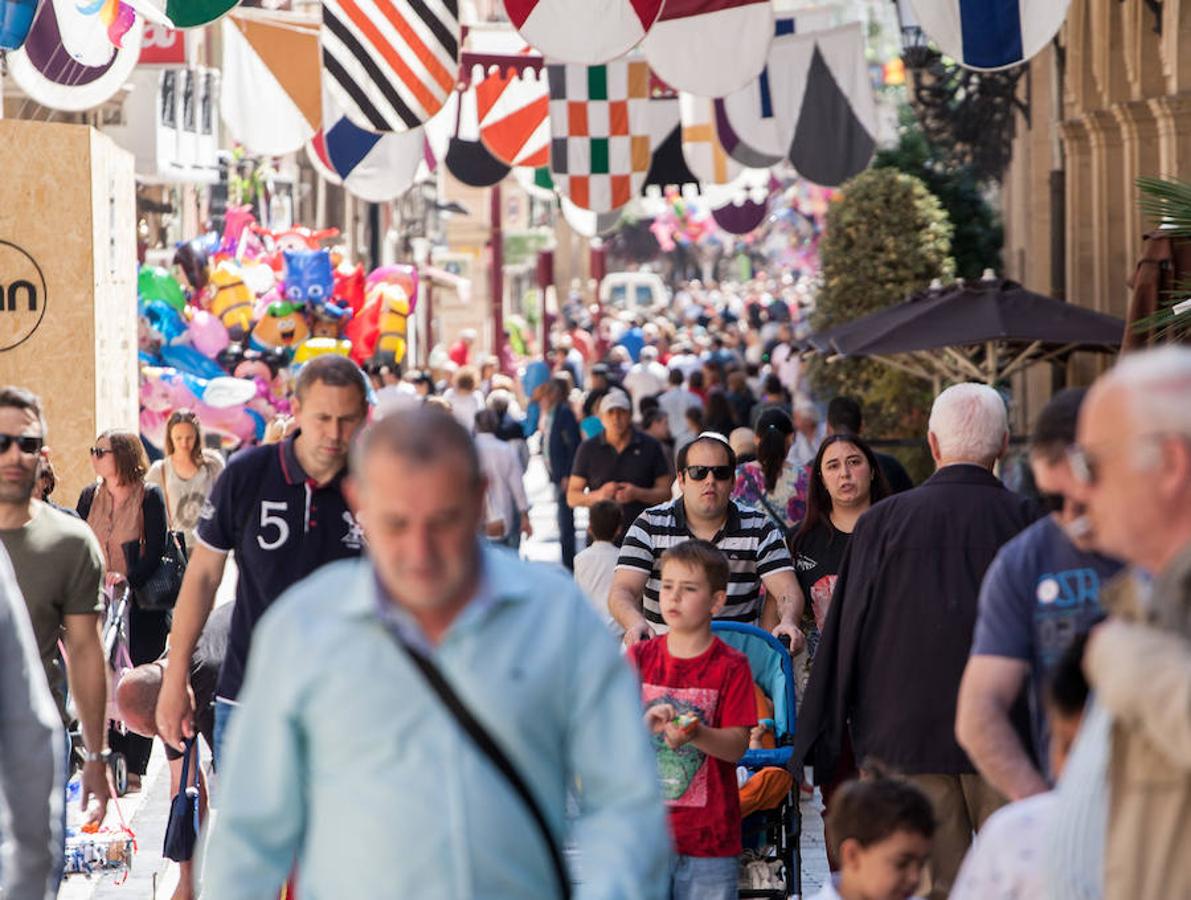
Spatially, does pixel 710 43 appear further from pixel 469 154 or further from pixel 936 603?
pixel 469 154

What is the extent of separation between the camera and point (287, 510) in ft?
20.1

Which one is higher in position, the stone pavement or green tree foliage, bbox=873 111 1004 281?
green tree foliage, bbox=873 111 1004 281

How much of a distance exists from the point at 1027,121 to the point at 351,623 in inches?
775

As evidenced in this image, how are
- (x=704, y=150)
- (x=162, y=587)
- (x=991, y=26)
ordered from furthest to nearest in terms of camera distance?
(x=704, y=150)
(x=991, y=26)
(x=162, y=587)

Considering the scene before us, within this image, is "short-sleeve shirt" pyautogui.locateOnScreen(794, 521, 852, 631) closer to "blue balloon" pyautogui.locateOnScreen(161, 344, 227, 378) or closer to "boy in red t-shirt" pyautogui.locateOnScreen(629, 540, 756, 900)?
"boy in red t-shirt" pyautogui.locateOnScreen(629, 540, 756, 900)

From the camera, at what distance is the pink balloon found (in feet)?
61.9

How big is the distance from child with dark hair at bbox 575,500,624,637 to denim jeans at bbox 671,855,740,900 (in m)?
3.39

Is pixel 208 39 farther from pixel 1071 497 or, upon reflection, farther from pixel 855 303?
pixel 1071 497

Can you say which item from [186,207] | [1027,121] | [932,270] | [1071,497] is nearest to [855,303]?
[932,270]

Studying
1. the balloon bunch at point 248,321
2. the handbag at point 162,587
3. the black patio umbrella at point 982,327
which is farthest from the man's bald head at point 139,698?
the balloon bunch at point 248,321

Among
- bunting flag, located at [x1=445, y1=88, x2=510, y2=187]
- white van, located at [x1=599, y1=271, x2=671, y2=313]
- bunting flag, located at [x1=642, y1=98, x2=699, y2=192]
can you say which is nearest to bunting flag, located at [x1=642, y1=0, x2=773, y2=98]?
bunting flag, located at [x1=642, y1=98, x2=699, y2=192]

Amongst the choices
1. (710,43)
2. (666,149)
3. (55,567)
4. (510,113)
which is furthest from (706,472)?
(666,149)

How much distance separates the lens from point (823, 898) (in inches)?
180

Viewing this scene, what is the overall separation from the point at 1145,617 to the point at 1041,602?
4.86 ft
